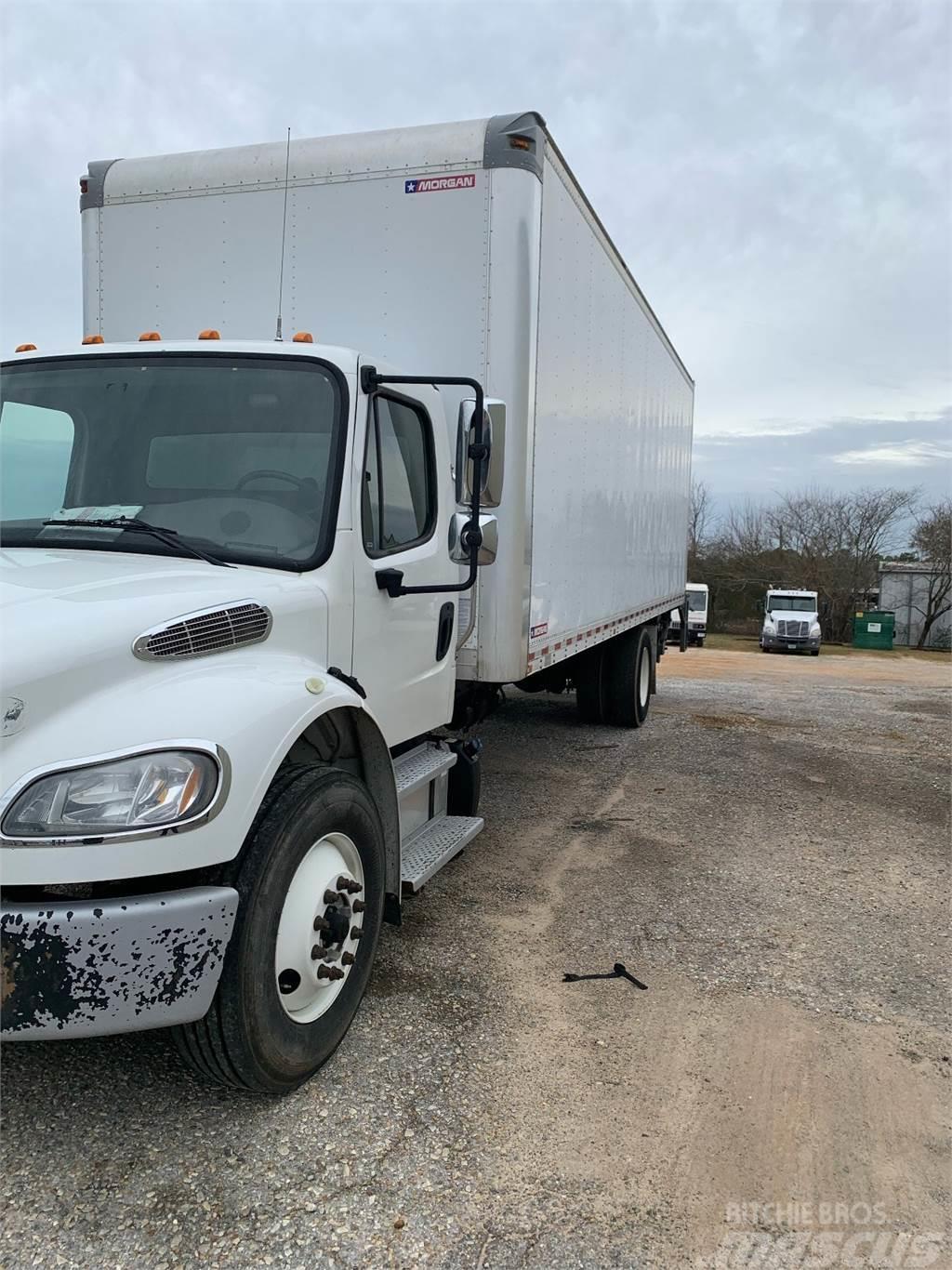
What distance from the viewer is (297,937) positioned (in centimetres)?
284

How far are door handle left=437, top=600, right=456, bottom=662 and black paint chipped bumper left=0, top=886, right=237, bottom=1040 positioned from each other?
6.76 ft

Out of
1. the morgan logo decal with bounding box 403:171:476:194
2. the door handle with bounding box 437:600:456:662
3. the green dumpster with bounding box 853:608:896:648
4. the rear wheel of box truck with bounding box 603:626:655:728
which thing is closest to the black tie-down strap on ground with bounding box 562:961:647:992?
the door handle with bounding box 437:600:456:662

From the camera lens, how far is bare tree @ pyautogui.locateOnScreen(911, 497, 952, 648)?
45375mm

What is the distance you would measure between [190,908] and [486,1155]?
45.6 inches

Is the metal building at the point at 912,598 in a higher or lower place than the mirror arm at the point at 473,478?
lower

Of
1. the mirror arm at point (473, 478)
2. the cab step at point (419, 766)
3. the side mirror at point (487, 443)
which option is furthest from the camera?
the cab step at point (419, 766)

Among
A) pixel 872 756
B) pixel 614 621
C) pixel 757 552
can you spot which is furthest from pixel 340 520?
pixel 757 552

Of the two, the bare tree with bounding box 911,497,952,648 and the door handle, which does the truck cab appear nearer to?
the door handle

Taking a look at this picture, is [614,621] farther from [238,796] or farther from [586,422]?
[238,796]

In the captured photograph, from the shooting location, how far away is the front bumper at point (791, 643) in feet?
108

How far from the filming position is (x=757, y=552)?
1885 inches

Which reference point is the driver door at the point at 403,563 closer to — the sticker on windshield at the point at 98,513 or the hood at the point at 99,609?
the hood at the point at 99,609

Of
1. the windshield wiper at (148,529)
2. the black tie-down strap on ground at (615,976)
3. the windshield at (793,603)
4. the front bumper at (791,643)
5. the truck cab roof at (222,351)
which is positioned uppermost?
the truck cab roof at (222,351)

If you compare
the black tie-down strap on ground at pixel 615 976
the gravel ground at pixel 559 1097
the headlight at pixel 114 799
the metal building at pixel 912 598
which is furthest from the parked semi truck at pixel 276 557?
the metal building at pixel 912 598
